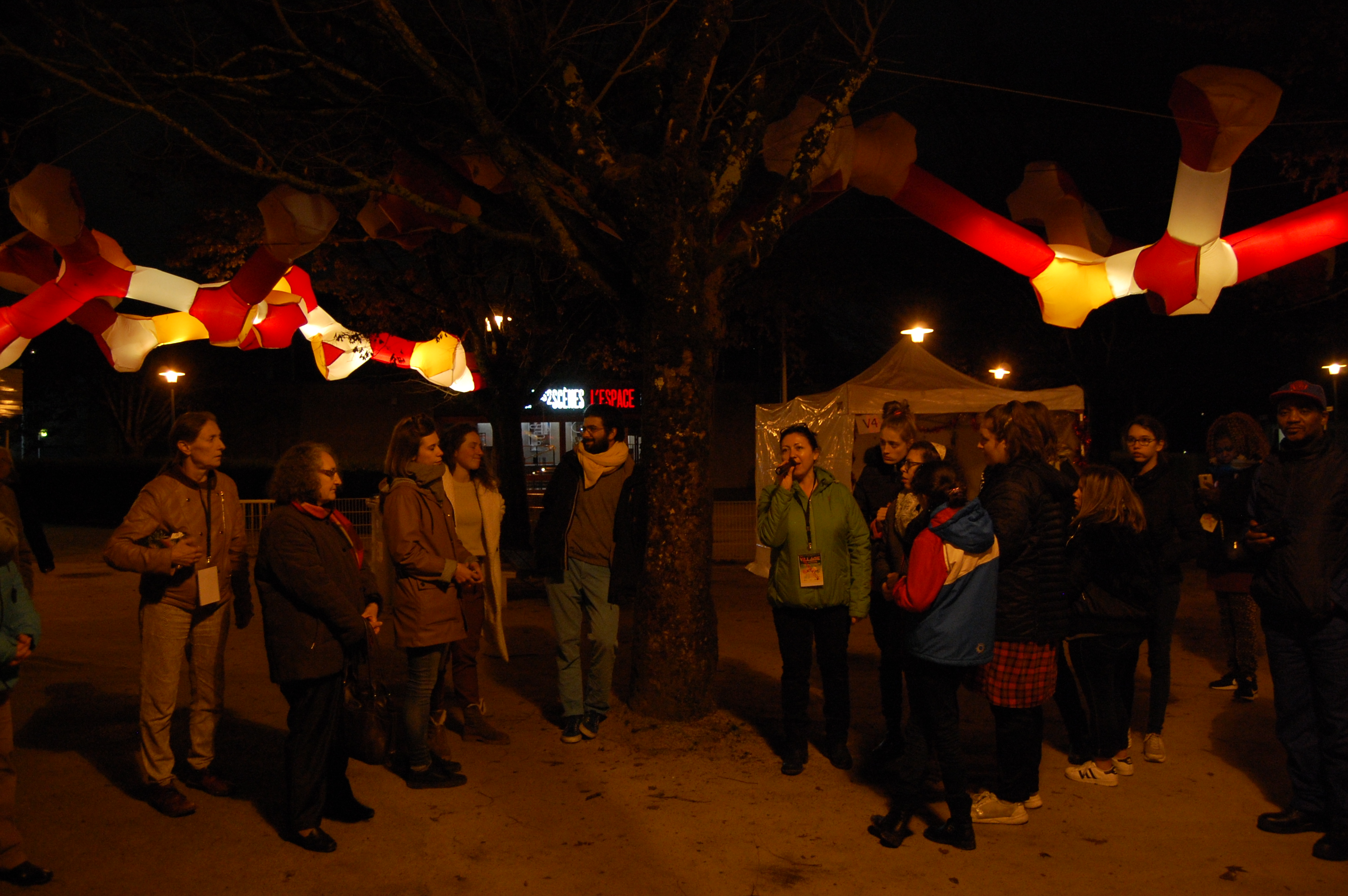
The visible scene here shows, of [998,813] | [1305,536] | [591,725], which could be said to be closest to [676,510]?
[591,725]

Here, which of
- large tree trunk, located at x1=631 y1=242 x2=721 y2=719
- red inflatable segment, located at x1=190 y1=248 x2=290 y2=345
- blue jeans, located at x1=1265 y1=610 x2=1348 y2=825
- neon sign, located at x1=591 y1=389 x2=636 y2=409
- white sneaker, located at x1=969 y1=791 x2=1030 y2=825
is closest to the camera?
blue jeans, located at x1=1265 y1=610 x2=1348 y2=825

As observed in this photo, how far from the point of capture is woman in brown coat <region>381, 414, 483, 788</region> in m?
4.97

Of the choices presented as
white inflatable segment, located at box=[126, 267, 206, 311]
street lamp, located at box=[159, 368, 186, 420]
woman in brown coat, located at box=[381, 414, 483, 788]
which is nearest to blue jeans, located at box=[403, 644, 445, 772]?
woman in brown coat, located at box=[381, 414, 483, 788]

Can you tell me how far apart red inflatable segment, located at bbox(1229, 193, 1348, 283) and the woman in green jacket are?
363 centimetres

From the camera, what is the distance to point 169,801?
15.3 ft

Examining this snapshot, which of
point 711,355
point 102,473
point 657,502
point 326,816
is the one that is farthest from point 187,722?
point 102,473

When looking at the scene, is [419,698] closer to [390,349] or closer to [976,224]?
[976,224]

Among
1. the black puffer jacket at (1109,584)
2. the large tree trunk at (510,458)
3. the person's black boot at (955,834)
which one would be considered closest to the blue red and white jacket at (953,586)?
the person's black boot at (955,834)

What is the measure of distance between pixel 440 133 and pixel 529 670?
4316mm

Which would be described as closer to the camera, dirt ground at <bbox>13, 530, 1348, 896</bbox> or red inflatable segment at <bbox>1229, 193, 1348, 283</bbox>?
dirt ground at <bbox>13, 530, 1348, 896</bbox>

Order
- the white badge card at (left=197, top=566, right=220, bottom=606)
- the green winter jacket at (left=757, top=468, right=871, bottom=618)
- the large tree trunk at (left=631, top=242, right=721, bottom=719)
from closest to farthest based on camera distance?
the white badge card at (left=197, top=566, right=220, bottom=606) → the green winter jacket at (left=757, top=468, right=871, bottom=618) → the large tree trunk at (left=631, top=242, right=721, bottom=719)

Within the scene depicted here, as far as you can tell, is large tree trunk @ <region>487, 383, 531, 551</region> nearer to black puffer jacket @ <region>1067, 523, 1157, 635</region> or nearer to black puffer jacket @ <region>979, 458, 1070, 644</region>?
black puffer jacket @ <region>1067, 523, 1157, 635</region>

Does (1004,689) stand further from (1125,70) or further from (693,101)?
(1125,70)

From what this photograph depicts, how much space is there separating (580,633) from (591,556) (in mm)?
463
